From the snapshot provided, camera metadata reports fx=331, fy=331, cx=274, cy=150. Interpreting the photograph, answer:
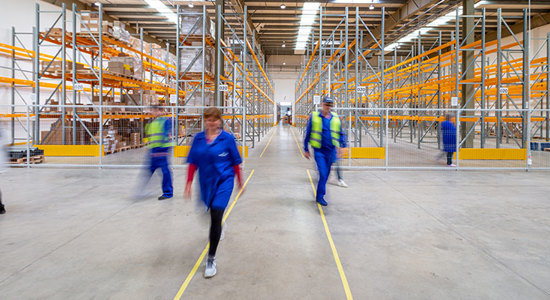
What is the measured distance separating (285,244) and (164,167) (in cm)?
295

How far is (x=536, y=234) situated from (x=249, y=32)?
23.0 meters

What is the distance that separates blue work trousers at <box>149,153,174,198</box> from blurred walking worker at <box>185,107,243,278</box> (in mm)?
2555

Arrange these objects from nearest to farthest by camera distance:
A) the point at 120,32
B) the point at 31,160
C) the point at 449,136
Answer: the point at 449,136
the point at 31,160
the point at 120,32

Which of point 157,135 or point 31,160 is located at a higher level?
point 157,135

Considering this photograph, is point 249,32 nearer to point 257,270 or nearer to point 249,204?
point 249,204

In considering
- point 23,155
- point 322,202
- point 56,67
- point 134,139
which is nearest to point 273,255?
point 322,202

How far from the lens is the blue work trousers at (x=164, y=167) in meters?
5.64

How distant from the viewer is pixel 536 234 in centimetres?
429

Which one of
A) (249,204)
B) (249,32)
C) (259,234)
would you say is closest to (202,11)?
(249,204)

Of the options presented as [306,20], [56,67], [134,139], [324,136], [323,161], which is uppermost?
[306,20]

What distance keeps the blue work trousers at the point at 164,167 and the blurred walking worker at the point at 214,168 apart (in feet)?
8.38

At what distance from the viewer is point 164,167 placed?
19.2ft

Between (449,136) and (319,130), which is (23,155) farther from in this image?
(449,136)

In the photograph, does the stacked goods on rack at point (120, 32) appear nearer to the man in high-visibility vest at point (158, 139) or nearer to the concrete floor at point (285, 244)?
the concrete floor at point (285, 244)
